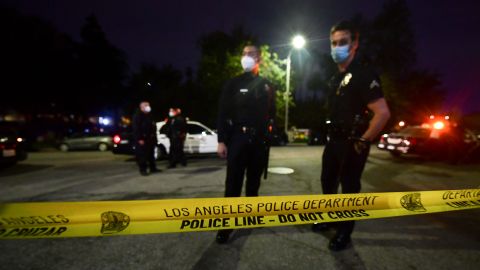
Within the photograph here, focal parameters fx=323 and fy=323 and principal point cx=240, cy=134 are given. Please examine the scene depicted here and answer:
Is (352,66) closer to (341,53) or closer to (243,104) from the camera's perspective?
(341,53)

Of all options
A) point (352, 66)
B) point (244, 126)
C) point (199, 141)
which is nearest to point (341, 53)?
point (352, 66)

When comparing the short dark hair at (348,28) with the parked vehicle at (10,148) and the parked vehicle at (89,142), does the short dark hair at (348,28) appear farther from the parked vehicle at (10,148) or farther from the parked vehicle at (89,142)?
the parked vehicle at (89,142)

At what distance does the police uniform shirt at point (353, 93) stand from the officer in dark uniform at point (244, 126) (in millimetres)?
767

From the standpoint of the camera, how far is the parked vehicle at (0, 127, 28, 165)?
843cm

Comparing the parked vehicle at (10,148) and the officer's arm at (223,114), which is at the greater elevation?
the officer's arm at (223,114)

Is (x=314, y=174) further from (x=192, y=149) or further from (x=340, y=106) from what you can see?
(x=192, y=149)

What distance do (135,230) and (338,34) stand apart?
2.60 meters

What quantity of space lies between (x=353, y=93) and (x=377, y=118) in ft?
1.08

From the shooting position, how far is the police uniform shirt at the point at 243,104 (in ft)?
11.1

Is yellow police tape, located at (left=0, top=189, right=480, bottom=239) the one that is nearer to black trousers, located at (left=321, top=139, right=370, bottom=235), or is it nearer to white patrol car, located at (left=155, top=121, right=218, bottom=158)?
black trousers, located at (left=321, top=139, right=370, bottom=235)

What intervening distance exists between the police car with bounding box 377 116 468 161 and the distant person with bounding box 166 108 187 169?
7437mm

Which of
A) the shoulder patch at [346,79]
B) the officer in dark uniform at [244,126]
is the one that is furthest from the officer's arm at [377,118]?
the officer in dark uniform at [244,126]

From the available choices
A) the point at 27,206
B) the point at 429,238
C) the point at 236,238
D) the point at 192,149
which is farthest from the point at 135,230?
the point at 192,149

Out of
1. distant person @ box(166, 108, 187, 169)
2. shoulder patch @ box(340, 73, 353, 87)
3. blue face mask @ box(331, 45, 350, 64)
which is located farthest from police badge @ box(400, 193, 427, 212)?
distant person @ box(166, 108, 187, 169)
